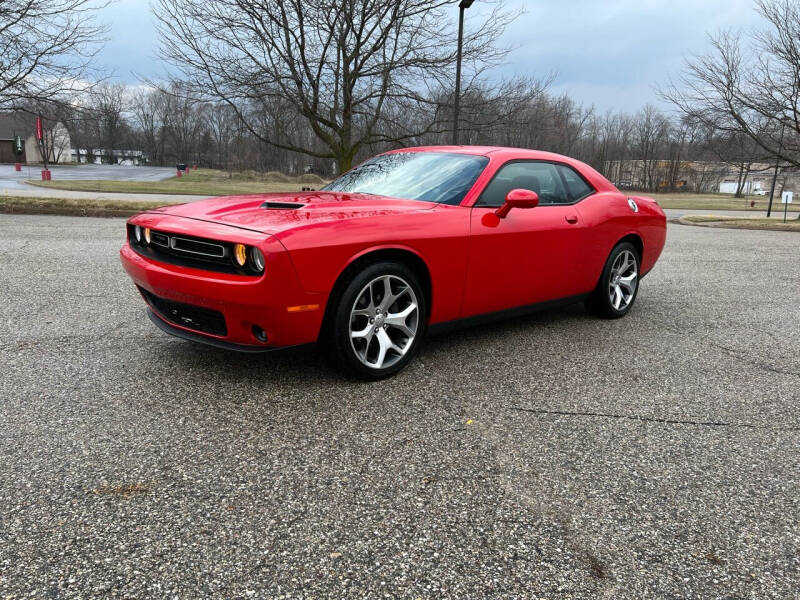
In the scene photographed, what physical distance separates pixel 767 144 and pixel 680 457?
841 inches

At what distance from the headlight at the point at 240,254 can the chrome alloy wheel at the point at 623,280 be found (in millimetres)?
3285

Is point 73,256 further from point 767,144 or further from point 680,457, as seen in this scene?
point 767,144

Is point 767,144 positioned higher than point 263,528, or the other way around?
point 767,144

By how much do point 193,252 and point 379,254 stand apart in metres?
1.00

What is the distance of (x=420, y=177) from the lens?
4047 millimetres

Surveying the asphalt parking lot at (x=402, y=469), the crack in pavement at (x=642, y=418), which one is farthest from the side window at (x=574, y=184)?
the crack in pavement at (x=642, y=418)

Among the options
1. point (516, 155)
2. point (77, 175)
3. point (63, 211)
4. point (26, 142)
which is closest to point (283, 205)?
point (516, 155)

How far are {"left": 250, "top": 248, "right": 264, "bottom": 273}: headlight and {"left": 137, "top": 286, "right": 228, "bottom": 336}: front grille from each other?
34 cm

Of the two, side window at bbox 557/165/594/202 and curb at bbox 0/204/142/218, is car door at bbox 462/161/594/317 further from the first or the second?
curb at bbox 0/204/142/218

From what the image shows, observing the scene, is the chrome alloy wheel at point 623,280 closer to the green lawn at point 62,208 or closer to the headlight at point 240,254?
the headlight at point 240,254

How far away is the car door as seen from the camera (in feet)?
12.3

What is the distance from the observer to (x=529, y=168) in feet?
14.2

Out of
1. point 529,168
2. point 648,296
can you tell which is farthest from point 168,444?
point 648,296

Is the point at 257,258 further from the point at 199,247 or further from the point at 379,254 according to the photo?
the point at 379,254
